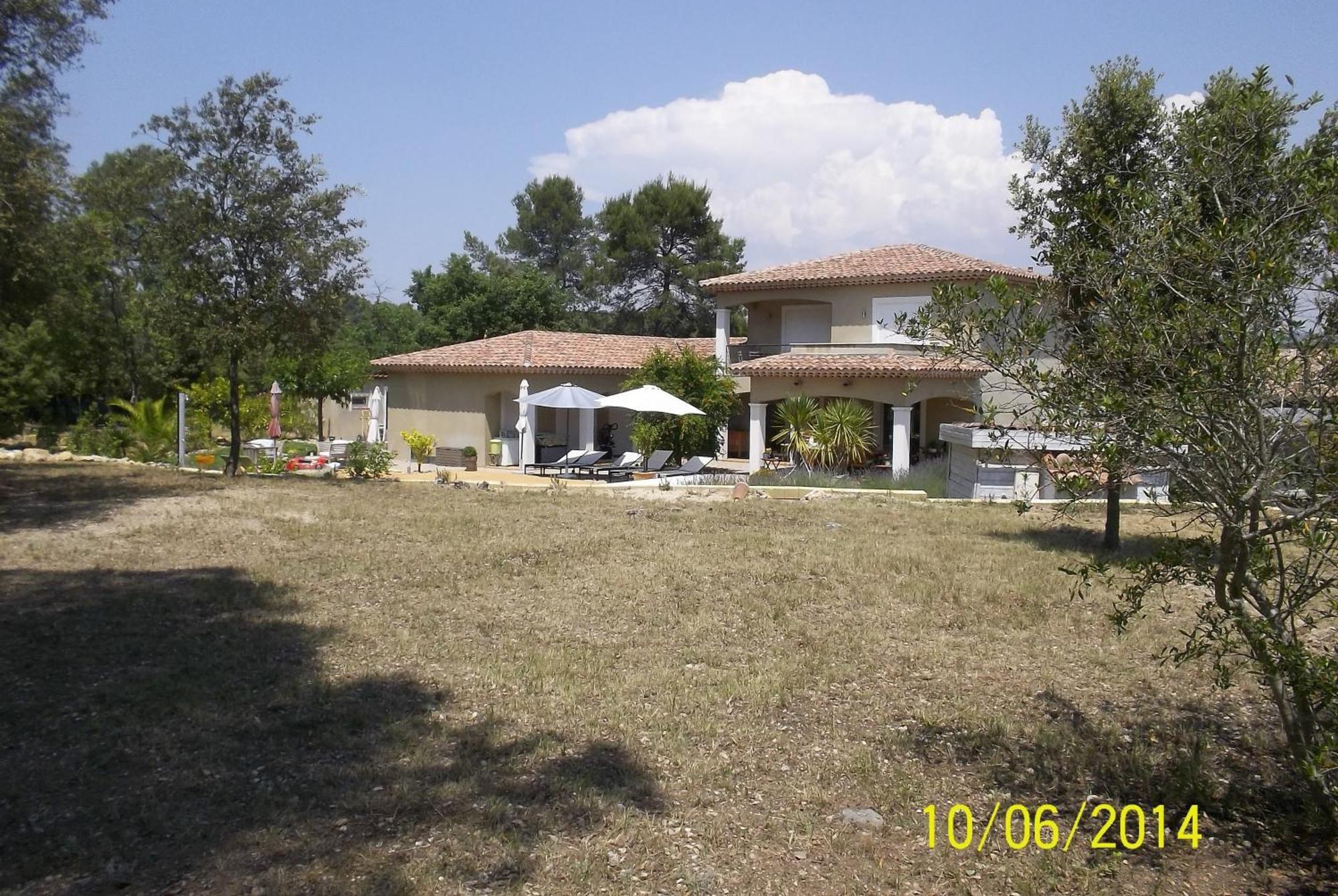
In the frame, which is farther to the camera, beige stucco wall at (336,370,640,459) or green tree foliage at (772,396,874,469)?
beige stucco wall at (336,370,640,459)

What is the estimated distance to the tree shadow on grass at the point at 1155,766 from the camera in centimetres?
490

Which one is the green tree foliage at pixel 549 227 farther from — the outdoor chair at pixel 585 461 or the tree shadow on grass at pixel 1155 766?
the tree shadow on grass at pixel 1155 766

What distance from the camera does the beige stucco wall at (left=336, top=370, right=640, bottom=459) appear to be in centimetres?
2875

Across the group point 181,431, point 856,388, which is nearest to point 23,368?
point 181,431

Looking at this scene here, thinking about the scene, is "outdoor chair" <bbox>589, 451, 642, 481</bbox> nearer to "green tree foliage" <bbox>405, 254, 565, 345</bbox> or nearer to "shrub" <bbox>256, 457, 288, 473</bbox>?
"shrub" <bbox>256, 457, 288, 473</bbox>

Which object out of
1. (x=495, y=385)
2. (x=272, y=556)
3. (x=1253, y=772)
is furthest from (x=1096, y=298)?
(x=495, y=385)

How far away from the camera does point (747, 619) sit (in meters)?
9.30

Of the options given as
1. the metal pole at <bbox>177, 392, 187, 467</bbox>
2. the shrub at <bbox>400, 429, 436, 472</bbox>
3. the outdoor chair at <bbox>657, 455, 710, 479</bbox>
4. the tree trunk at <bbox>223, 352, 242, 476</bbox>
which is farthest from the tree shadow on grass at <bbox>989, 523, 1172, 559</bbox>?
the metal pole at <bbox>177, 392, 187, 467</bbox>

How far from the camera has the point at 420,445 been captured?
2841 cm

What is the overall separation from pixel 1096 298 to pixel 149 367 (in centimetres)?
3814

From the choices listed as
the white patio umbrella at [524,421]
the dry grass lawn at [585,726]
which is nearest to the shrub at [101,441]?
the white patio umbrella at [524,421]

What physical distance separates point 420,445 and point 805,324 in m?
11.9

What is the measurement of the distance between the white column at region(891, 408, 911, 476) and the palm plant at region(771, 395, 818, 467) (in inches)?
78.5

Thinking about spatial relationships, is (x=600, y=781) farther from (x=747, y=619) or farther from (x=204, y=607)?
(x=204, y=607)
